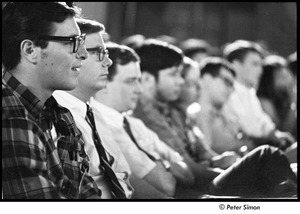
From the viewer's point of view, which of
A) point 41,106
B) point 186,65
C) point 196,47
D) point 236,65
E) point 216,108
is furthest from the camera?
point 196,47

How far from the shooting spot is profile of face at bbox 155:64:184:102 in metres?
3.72

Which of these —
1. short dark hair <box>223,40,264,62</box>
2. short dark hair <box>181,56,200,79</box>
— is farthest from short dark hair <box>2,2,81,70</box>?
short dark hair <box>223,40,264,62</box>

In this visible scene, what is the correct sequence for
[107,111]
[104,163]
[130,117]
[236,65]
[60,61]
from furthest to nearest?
[236,65] < [130,117] < [107,111] < [104,163] < [60,61]

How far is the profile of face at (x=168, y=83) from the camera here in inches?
147

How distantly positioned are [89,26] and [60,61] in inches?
13.2

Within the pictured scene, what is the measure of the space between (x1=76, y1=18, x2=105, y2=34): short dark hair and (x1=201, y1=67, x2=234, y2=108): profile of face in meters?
1.05

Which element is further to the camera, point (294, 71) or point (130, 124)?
point (294, 71)

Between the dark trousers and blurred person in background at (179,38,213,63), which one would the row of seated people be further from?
blurred person in background at (179,38,213,63)

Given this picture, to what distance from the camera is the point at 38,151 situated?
2.77m

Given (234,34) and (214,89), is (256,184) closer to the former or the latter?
(214,89)

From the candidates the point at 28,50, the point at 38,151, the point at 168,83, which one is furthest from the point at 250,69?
the point at 38,151

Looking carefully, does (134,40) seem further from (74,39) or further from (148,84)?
(74,39)
